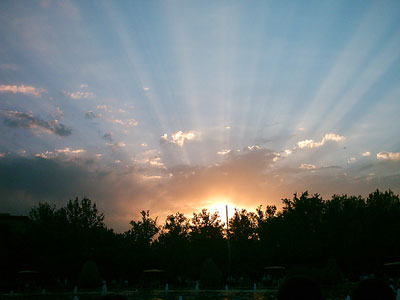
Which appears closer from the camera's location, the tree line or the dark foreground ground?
the dark foreground ground

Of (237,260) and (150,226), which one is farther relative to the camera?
(150,226)

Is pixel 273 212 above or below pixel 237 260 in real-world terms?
above

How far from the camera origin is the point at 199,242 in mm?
68500

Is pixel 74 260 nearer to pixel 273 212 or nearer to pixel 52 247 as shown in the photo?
pixel 52 247

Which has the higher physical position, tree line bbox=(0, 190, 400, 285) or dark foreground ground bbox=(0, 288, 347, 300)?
tree line bbox=(0, 190, 400, 285)

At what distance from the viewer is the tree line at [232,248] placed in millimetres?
52188

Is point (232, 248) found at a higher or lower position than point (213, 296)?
higher

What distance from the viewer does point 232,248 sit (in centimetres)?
6266

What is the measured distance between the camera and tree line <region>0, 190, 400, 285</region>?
52.2 metres

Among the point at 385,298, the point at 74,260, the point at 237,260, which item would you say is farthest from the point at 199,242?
the point at 385,298

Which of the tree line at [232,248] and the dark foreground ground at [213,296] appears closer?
the dark foreground ground at [213,296]

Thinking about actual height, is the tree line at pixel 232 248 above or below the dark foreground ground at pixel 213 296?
above

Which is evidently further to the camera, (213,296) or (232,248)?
(232,248)

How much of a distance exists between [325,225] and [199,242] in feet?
74.6
